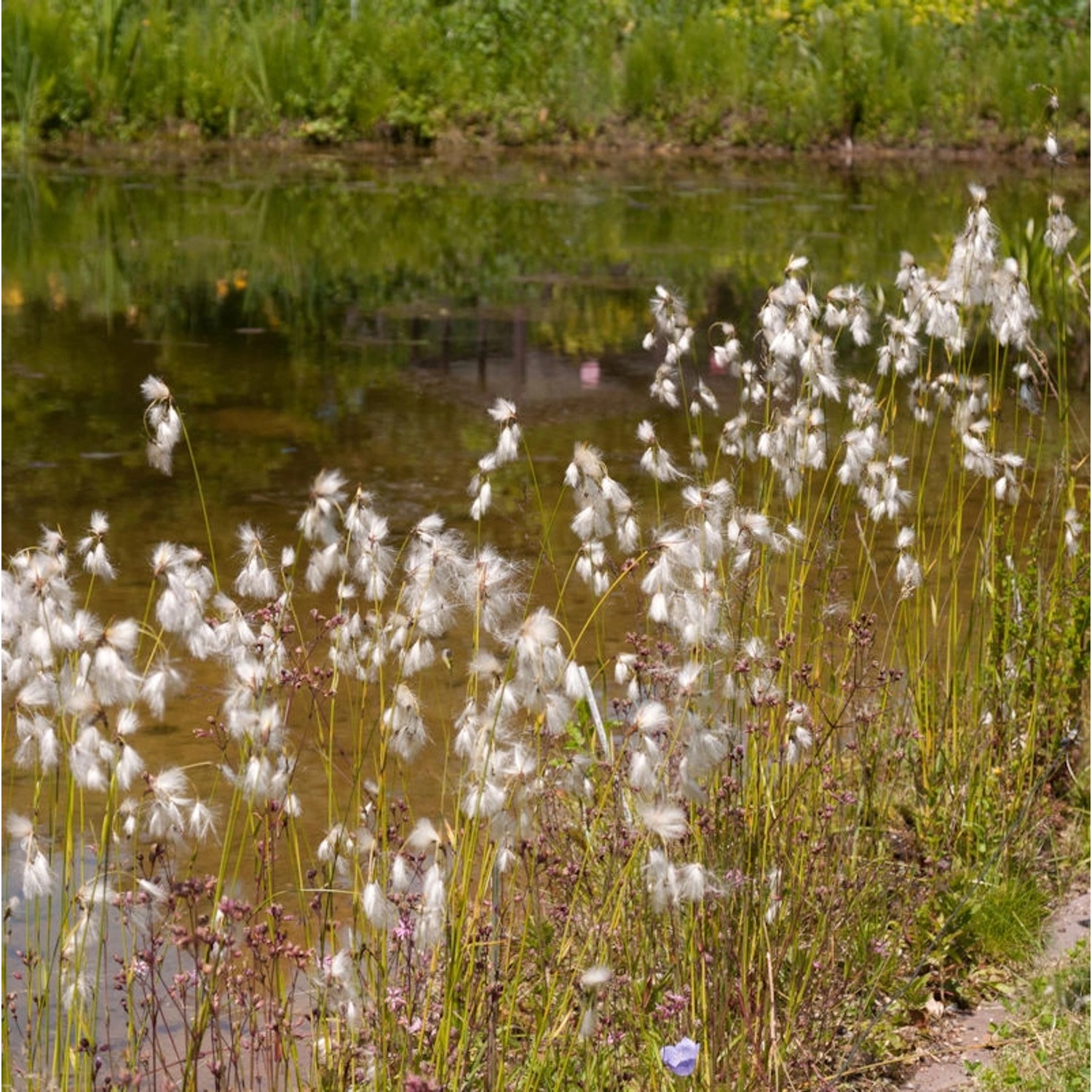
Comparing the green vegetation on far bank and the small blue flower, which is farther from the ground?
the green vegetation on far bank

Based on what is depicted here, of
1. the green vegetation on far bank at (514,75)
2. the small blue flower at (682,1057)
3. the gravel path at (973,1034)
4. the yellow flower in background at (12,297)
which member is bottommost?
the gravel path at (973,1034)

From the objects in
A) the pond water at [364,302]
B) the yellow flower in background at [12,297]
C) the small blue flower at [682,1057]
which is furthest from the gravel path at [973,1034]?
the yellow flower in background at [12,297]

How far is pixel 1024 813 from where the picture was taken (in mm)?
2996

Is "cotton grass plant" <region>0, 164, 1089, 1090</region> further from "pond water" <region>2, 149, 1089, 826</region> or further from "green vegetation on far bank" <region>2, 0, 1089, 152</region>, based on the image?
"green vegetation on far bank" <region>2, 0, 1089, 152</region>

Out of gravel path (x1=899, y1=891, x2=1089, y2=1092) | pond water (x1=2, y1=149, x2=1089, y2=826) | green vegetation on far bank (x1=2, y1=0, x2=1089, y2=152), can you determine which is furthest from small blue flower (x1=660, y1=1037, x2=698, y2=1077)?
green vegetation on far bank (x1=2, y1=0, x2=1089, y2=152)

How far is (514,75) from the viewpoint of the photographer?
51.8 ft

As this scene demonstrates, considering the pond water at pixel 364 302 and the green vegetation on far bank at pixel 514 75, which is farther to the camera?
the green vegetation on far bank at pixel 514 75

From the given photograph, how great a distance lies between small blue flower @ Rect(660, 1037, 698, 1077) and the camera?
2.20 meters

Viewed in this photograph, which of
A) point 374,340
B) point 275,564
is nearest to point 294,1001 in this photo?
point 275,564

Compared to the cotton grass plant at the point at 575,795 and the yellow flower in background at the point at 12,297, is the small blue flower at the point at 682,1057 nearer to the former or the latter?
the cotton grass plant at the point at 575,795

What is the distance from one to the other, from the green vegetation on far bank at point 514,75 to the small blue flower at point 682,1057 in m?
12.9

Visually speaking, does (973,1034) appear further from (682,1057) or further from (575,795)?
(682,1057)

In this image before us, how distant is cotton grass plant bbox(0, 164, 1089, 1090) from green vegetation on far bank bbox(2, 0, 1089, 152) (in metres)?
11.4

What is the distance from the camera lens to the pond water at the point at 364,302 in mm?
6223
